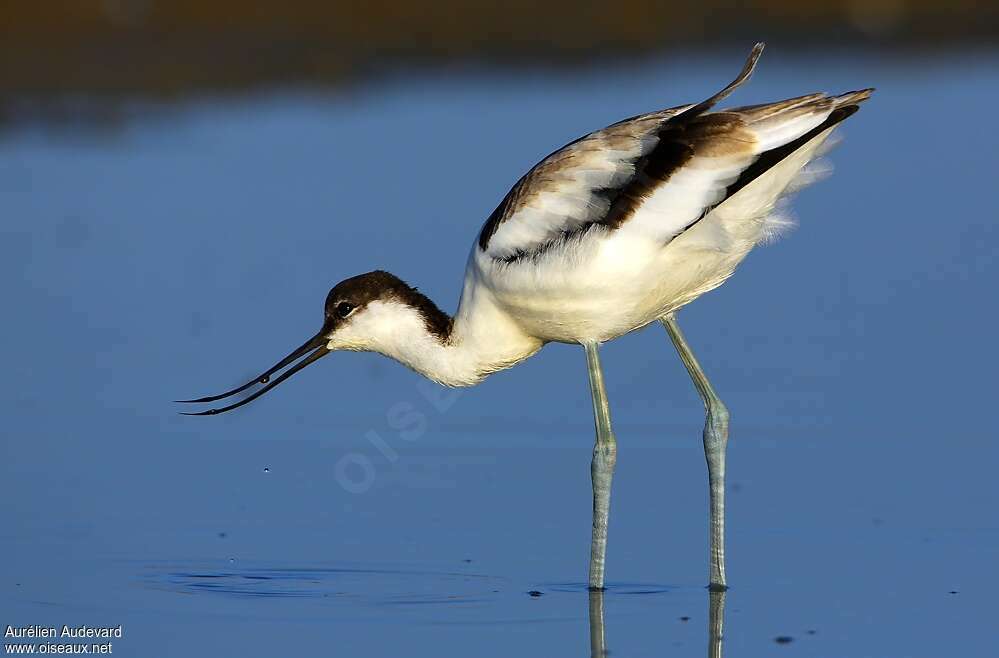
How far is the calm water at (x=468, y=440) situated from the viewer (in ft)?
18.3

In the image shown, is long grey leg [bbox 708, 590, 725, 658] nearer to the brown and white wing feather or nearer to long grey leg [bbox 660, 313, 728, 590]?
long grey leg [bbox 660, 313, 728, 590]

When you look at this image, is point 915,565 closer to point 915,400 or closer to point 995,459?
point 995,459

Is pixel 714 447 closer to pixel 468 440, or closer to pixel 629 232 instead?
pixel 629 232

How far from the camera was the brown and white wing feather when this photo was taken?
5.55 m

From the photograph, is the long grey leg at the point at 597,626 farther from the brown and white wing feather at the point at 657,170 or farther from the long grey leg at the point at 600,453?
the brown and white wing feather at the point at 657,170

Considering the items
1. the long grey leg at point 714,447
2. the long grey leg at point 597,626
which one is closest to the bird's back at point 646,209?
the long grey leg at point 714,447

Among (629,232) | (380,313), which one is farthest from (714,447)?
(380,313)

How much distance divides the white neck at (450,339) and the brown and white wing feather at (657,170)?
12.1 inches

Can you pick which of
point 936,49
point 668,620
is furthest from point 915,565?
point 936,49

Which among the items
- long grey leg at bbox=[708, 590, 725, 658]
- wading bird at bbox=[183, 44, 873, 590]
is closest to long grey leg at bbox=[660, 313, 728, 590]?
wading bird at bbox=[183, 44, 873, 590]

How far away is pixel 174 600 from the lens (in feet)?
18.8

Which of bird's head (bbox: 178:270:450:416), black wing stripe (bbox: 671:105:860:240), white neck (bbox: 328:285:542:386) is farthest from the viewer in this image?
bird's head (bbox: 178:270:450:416)

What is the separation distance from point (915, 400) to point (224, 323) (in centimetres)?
355

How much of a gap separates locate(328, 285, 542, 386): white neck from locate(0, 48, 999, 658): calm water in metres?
0.60
